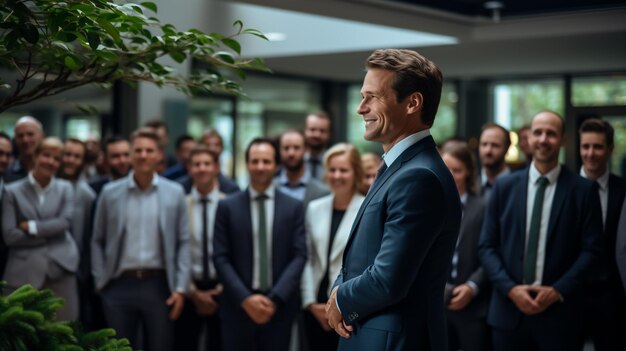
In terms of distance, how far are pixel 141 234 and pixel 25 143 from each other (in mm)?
1755

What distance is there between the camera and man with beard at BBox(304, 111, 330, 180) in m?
7.78

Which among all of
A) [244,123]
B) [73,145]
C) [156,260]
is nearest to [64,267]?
[156,260]

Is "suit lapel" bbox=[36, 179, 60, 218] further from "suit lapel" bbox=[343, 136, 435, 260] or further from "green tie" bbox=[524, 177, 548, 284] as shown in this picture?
"suit lapel" bbox=[343, 136, 435, 260]

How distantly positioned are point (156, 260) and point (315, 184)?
1.30m

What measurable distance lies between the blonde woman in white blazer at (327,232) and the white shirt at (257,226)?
234 mm

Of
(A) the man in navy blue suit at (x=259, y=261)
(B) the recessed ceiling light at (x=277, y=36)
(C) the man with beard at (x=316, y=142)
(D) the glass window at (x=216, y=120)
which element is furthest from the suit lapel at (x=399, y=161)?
(D) the glass window at (x=216, y=120)

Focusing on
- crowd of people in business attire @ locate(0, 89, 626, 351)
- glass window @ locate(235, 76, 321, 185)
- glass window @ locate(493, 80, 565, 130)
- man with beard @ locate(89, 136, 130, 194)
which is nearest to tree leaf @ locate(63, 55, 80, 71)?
crowd of people in business attire @ locate(0, 89, 626, 351)

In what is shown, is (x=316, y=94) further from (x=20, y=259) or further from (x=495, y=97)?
(x=20, y=259)

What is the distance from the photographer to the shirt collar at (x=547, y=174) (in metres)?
4.85

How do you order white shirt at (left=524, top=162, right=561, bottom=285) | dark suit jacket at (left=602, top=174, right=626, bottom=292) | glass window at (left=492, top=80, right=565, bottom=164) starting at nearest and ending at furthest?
white shirt at (left=524, top=162, right=561, bottom=285), dark suit jacket at (left=602, top=174, right=626, bottom=292), glass window at (left=492, top=80, right=565, bottom=164)

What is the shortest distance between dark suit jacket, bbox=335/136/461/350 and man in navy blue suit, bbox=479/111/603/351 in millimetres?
2145

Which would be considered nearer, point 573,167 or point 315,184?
point 315,184

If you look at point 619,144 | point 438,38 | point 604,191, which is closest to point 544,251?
point 604,191

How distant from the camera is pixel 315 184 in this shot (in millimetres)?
6301
